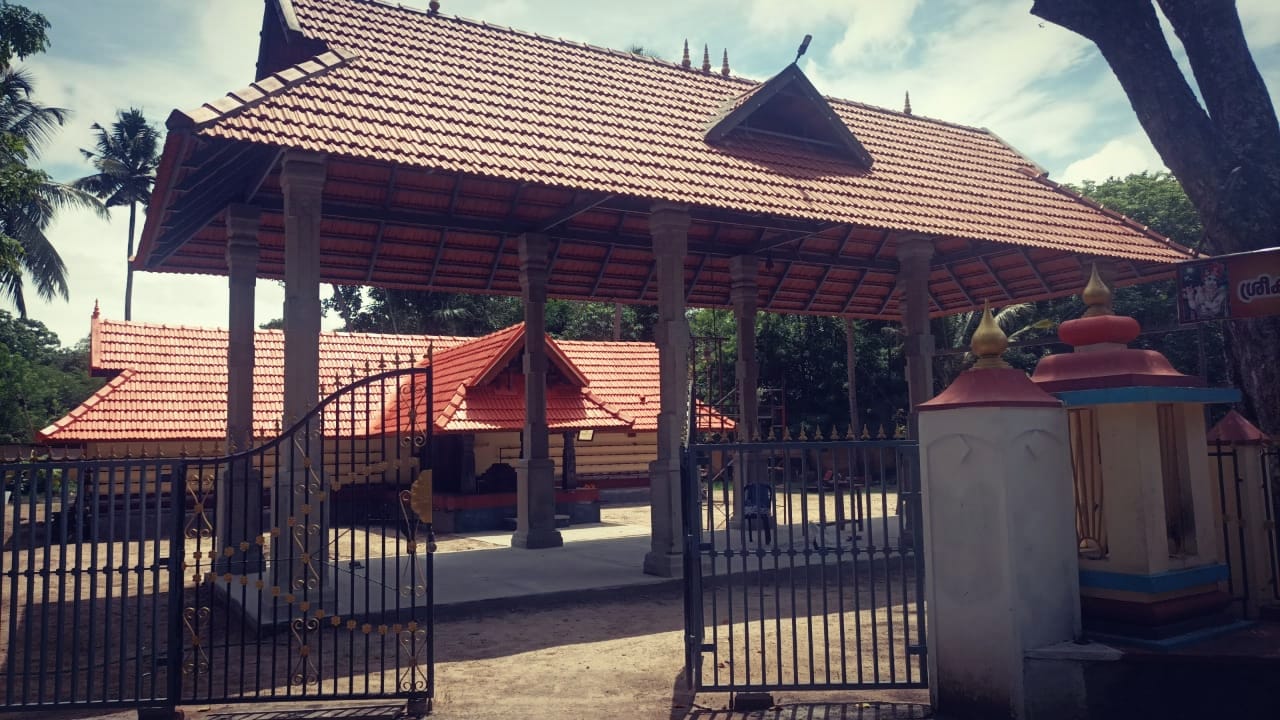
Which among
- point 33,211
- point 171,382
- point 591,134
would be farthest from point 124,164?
point 591,134

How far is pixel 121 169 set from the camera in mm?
39219

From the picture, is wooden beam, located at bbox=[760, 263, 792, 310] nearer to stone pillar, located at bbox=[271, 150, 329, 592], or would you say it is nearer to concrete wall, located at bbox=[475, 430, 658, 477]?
concrete wall, located at bbox=[475, 430, 658, 477]

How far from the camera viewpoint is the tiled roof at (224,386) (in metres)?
17.4

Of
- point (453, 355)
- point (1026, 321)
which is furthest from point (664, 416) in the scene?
point (1026, 321)

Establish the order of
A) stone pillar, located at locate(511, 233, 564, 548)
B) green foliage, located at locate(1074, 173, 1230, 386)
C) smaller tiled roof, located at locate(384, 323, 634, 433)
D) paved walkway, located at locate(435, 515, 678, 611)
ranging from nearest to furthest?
paved walkway, located at locate(435, 515, 678, 611) < stone pillar, located at locate(511, 233, 564, 548) < smaller tiled roof, located at locate(384, 323, 634, 433) < green foliage, located at locate(1074, 173, 1230, 386)

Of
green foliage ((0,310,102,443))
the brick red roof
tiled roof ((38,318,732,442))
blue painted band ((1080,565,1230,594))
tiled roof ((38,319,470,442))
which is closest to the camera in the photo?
blue painted band ((1080,565,1230,594))

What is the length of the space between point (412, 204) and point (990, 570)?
901 cm

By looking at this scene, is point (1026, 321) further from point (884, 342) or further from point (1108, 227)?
point (1108, 227)

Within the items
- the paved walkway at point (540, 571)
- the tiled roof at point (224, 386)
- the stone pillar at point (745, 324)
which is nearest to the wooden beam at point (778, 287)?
the stone pillar at point (745, 324)

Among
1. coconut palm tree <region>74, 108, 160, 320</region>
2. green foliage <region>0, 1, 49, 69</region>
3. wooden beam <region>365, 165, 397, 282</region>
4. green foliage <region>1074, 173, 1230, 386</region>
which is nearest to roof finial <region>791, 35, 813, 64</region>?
wooden beam <region>365, 165, 397, 282</region>

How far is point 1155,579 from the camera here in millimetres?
5688

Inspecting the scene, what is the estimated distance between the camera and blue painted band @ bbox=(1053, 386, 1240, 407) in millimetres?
5668

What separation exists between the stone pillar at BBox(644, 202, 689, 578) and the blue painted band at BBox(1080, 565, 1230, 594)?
509 cm

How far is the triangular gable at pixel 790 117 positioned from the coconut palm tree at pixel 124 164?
115 feet
